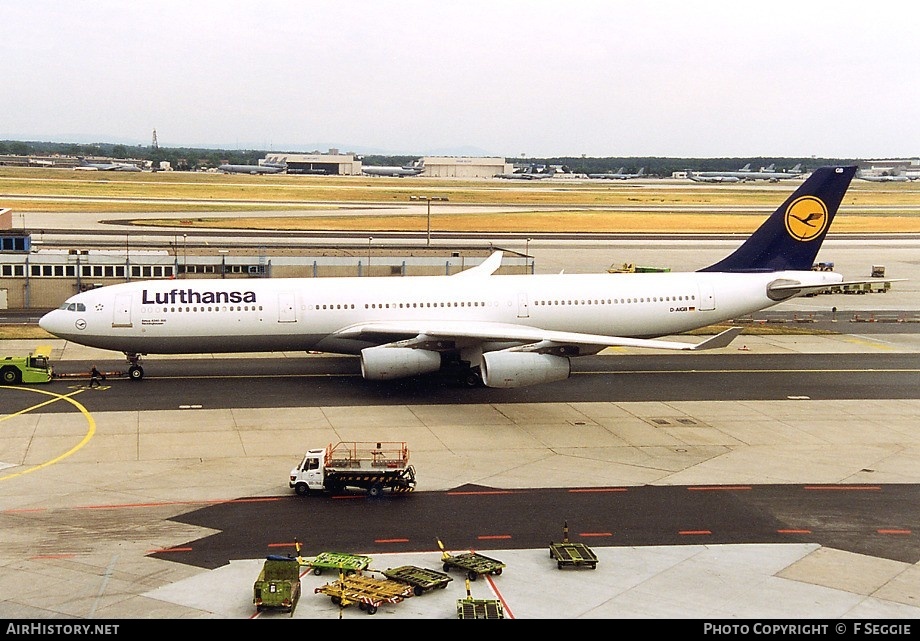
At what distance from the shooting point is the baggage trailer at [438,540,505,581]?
20625mm

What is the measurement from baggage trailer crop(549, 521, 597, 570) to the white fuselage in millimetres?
18810

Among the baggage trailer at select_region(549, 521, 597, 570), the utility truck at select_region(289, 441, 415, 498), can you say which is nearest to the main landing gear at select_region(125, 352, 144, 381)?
the utility truck at select_region(289, 441, 415, 498)

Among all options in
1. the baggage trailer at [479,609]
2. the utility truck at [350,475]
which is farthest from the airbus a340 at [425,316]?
the baggage trailer at [479,609]

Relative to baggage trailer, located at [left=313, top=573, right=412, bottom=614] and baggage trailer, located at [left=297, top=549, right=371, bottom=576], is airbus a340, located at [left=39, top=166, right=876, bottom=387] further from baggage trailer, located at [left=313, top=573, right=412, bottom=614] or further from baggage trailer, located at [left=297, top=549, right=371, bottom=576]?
baggage trailer, located at [left=313, top=573, right=412, bottom=614]

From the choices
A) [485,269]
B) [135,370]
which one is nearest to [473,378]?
[485,269]

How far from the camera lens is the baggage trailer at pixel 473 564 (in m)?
20.6

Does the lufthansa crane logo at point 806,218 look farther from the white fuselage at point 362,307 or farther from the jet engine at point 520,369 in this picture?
the jet engine at point 520,369

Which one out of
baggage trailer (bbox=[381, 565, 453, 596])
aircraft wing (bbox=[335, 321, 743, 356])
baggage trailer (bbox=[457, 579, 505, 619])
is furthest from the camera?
aircraft wing (bbox=[335, 321, 743, 356])

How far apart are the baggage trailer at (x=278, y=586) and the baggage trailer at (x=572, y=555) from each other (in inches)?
233

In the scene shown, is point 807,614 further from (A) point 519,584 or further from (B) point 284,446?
(B) point 284,446

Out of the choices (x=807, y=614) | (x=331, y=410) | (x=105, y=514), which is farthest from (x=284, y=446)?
(x=807, y=614)

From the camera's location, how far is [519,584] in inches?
802

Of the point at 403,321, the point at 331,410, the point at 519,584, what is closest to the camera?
the point at 519,584

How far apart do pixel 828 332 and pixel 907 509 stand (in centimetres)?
3327
